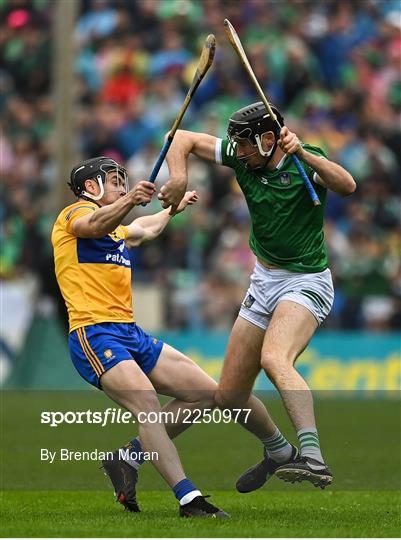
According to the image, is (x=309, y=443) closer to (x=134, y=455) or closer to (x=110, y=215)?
(x=134, y=455)

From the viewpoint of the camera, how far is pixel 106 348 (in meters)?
8.55

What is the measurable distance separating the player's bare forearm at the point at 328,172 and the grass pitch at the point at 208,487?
2.14 meters

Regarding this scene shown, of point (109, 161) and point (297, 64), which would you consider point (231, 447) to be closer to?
point (109, 161)

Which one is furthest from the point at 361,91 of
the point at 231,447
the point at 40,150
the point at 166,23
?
the point at 231,447

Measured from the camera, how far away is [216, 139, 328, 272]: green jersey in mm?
8867

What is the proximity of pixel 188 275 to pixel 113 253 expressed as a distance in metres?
10.8

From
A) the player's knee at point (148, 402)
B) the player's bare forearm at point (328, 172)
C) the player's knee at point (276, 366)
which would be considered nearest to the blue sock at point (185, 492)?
→ the player's knee at point (148, 402)

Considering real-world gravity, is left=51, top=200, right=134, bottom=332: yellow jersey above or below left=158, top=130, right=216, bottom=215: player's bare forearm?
below

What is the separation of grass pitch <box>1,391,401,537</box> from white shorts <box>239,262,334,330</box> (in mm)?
1348

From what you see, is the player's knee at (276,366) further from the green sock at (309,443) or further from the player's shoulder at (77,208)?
the player's shoulder at (77,208)

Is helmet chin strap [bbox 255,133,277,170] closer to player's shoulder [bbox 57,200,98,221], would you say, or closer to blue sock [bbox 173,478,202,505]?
player's shoulder [bbox 57,200,98,221]

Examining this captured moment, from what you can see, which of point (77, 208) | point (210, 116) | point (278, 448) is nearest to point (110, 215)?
point (77, 208)

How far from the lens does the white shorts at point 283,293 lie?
8.86 metres

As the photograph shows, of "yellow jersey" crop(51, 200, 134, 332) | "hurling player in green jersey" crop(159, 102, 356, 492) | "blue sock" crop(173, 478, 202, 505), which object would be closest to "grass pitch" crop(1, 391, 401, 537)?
"blue sock" crop(173, 478, 202, 505)
